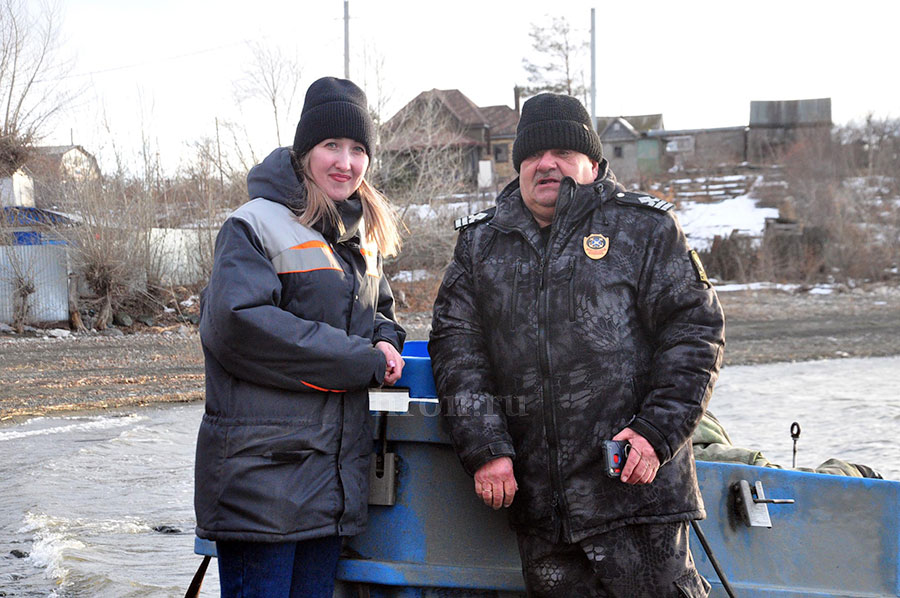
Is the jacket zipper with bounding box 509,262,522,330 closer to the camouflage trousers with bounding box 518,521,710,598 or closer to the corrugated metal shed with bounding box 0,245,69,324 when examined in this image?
the camouflage trousers with bounding box 518,521,710,598

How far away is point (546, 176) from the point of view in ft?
8.94

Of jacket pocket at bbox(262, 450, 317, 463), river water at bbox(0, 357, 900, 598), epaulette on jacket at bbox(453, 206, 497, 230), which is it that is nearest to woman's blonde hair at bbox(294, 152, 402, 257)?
epaulette on jacket at bbox(453, 206, 497, 230)

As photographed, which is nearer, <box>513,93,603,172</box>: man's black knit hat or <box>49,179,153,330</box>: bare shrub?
<box>513,93,603,172</box>: man's black knit hat

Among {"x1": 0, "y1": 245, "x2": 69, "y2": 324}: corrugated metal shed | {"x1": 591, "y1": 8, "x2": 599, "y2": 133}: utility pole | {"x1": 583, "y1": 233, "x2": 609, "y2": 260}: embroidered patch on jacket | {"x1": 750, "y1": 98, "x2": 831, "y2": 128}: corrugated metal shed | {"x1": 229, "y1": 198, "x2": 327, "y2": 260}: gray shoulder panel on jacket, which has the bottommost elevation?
{"x1": 0, "y1": 245, "x2": 69, "y2": 324}: corrugated metal shed

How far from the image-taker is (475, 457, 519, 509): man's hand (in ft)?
8.15

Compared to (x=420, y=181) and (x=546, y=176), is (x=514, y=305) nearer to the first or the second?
(x=546, y=176)

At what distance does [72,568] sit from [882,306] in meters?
23.1

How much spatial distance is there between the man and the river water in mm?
2973

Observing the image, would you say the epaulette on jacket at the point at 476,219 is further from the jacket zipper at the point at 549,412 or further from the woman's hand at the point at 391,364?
the woman's hand at the point at 391,364

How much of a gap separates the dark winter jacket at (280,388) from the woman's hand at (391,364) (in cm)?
5

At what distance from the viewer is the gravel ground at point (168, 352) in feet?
37.3

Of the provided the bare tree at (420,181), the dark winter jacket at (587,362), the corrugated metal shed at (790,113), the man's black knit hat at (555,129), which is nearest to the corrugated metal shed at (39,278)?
the bare tree at (420,181)

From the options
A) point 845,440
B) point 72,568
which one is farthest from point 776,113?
point 72,568

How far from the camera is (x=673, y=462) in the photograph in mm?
2512
